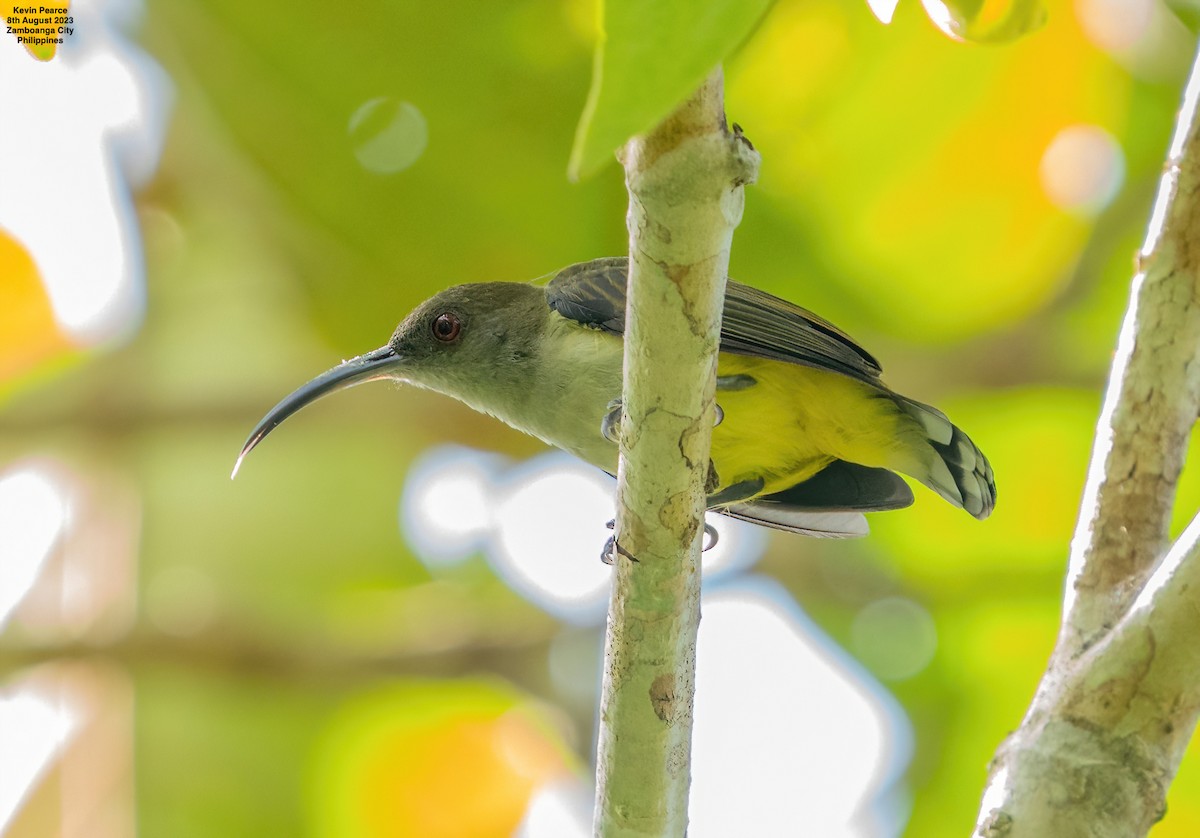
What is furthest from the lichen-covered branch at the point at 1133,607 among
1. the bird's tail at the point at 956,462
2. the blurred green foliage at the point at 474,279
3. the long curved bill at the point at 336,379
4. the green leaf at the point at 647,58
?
the long curved bill at the point at 336,379

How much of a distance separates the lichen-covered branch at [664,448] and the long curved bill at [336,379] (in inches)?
70.1

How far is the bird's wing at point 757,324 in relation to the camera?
3314 millimetres

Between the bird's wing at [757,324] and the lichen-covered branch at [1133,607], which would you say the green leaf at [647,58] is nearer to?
the lichen-covered branch at [1133,607]

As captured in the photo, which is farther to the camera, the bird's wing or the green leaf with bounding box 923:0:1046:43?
the bird's wing

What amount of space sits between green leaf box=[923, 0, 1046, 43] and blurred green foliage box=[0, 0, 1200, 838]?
2.82 metres

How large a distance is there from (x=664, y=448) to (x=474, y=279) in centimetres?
306

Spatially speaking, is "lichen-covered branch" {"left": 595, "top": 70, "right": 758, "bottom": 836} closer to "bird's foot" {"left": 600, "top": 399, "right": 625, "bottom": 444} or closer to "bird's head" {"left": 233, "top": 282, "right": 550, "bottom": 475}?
"bird's foot" {"left": 600, "top": 399, "right": 625, "bottom": 444}

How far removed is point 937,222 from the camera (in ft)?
16.8

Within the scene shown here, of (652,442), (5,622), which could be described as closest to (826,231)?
(652,442)

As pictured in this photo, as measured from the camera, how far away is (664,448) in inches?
86.2

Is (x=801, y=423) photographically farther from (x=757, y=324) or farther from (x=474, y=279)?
(x=474, y=279)

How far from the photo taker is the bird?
3438 millimetres

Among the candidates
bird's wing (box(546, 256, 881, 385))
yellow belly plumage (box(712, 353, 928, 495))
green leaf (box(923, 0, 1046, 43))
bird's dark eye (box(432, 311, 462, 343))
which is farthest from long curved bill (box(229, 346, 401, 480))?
green leaf (box(923, 0, 1046, 43))

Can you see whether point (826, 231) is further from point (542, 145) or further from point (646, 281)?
point (646, 281)
